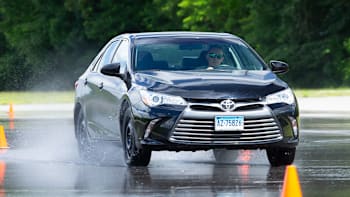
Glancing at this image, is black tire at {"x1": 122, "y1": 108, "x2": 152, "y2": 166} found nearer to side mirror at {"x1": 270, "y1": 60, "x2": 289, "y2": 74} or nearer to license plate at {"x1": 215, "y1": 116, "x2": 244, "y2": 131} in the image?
license plate at {"x1": 215, "y1": 116, "x2": 244, "y2": 131}

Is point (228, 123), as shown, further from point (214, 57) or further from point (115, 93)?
point (115, 93)

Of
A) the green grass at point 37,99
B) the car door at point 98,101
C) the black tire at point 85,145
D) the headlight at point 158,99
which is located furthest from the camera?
the green grass at point 37,99

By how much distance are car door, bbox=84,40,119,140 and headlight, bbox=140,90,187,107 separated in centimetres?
142

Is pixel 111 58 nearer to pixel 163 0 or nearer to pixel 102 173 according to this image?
pixel 102 173

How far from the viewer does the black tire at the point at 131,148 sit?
13.7 metres

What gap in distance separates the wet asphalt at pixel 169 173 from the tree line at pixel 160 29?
3908cm

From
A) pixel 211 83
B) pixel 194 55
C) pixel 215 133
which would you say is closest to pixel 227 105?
pixel 215 133

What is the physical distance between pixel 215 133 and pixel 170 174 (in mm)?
654

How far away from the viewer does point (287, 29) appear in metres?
62.1

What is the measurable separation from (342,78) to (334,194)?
46734 millimetres

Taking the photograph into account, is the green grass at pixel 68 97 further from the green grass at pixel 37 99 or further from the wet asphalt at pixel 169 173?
the wet asphalt at pixel 169 173

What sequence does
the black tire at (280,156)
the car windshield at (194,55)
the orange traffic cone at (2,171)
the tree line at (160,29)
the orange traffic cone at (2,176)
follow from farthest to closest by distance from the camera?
the tree line at (160,29)
the car windshield at (194,55)
the black tire at (280,156)
the orange traffic cone at (2,171)
the orange traffic cone at (2,176)

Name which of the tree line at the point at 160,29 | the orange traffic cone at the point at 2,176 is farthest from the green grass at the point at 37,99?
the orange traffic cone at the point at 2,176

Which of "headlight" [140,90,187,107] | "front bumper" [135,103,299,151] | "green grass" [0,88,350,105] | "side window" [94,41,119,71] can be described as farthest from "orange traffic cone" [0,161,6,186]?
"green grass" [0,88,350,105]
